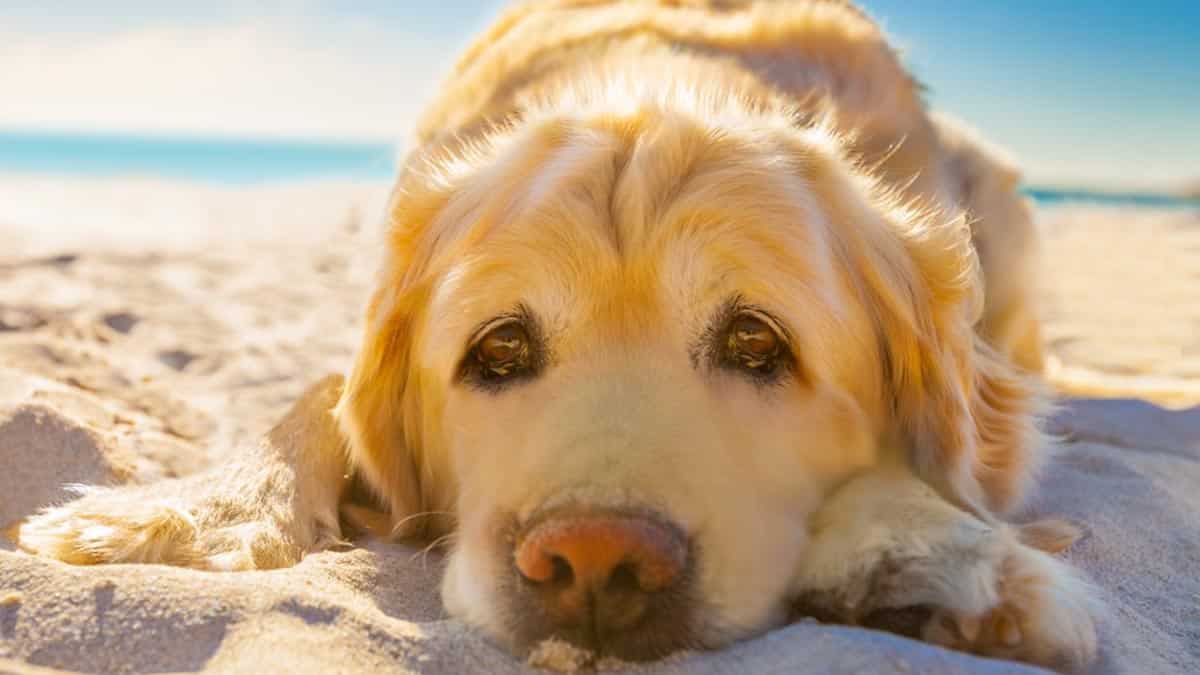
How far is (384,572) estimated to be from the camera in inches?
102

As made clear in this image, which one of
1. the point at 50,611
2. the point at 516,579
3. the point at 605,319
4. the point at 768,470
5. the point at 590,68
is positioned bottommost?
the point at 50,611

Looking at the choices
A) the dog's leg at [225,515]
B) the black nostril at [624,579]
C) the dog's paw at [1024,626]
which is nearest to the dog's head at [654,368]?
the black nostril at [624,579]

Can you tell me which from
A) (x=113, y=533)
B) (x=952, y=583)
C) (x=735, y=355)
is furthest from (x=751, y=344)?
(x=113, y=533)

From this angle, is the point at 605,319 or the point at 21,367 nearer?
the point at 605,319

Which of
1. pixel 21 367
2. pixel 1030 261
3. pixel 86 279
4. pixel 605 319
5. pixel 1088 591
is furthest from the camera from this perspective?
pixel 86 279

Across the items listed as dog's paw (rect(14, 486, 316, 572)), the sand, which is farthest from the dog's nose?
dog's paw (rect(14, 486, 316, 572))

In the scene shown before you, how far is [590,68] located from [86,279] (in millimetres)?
3605

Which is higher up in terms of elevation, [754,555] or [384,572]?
[754,555]

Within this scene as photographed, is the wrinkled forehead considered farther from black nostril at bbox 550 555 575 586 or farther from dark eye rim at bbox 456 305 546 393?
black nostril at bbox 550 555 575 586

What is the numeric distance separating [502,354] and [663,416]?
0.49 meters

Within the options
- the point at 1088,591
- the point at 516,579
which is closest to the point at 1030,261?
the point at 1088,591

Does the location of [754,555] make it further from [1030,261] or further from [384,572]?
[1030,261]

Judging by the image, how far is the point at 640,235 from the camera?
246 centimetres

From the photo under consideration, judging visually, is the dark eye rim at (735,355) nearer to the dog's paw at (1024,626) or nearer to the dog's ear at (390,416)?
the dog's paw at (1024,626)
